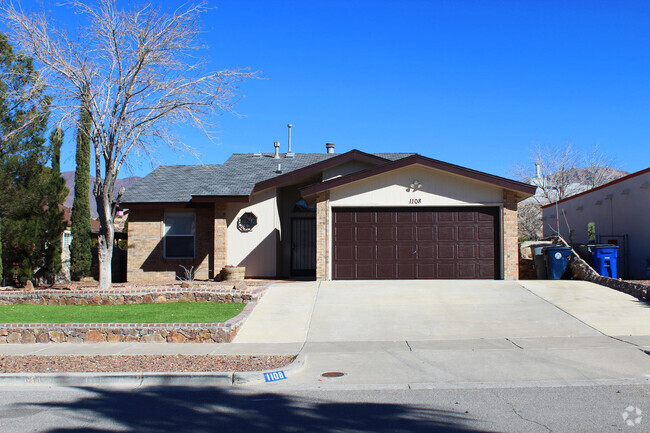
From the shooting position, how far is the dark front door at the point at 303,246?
20234mm

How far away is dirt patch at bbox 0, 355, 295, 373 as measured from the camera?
28.3ft

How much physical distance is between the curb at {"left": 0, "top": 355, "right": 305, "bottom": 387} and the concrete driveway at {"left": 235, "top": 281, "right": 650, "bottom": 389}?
773 mm

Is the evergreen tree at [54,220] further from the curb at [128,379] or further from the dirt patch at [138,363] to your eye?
the curb at [128,379]

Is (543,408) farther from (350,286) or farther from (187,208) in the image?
(187,208)

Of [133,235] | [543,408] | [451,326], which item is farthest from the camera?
[133,235]

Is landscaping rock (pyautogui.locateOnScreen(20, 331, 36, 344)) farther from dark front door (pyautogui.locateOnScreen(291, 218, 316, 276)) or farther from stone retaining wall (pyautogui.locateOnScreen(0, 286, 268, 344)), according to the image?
dark front door (pyautogui.locateOnScreen(291, 218, 316, 276))

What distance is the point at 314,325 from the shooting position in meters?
12.2

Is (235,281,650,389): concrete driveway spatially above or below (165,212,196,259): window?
below

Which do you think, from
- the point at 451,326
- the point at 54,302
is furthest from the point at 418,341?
the point at 54,302

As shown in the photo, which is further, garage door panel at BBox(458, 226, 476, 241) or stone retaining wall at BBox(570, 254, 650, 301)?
garage door panel at BBox(458, 226, 476, 241)

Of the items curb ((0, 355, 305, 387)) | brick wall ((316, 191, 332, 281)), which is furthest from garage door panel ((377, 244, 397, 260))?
curb ((0, 355, 305, 387))

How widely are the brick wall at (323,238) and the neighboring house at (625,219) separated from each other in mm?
8436

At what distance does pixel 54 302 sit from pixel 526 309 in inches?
445

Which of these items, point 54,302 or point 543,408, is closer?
point 543,408
